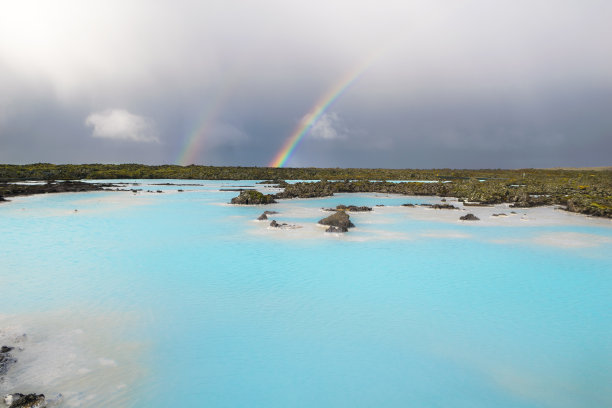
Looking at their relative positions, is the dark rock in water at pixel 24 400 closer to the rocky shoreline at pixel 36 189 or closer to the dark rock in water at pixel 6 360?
the dark rock in water at pixel 6 360

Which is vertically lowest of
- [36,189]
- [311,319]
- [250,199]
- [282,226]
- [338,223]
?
[311,319]

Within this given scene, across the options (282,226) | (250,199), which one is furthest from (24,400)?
(250,199)

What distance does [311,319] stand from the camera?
8055 mm

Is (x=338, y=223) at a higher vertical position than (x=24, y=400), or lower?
higher

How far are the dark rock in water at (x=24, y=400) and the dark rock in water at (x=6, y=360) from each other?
2.85 feet

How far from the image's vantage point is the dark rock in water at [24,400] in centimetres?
458

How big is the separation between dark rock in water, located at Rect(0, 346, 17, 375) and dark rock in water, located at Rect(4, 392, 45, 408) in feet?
2.85

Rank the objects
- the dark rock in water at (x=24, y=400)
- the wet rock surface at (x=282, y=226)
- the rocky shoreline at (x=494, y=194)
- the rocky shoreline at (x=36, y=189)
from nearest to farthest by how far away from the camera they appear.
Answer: the dark rock in water at (x=24, y=400)
the wet rock surface at (x=282, y=226)
the rocky shoreline at (x=494, y=194)
the rocky shoreline at (x=36, y=189)

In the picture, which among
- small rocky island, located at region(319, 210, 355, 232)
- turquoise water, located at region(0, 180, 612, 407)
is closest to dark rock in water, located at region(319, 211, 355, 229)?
small rocky island, located at region(319, 210, 355, 232)

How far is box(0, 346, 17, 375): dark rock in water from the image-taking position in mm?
5465

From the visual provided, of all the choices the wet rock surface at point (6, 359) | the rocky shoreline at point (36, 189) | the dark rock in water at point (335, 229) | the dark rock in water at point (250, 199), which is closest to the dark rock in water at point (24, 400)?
the wet rock surface at point (6, 359)

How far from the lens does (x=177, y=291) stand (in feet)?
31.7

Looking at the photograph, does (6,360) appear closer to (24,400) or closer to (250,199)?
(24,400)

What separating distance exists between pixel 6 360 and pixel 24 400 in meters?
1.49
